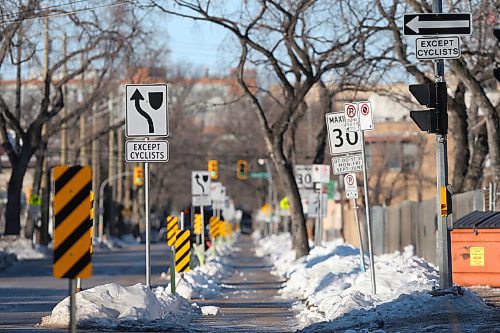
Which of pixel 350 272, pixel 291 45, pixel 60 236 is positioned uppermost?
pixel 291 45

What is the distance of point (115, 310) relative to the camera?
16734mm

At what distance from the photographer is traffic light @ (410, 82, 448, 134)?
679 inches

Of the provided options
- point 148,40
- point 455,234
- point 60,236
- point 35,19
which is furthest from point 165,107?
point 148,40

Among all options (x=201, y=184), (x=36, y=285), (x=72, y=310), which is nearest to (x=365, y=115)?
(x=72, y=310)

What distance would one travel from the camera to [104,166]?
99.7 metres

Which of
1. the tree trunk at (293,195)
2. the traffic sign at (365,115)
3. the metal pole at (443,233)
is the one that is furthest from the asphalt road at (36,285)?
the traffic sign at (365,115)

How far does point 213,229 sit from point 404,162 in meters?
30.6

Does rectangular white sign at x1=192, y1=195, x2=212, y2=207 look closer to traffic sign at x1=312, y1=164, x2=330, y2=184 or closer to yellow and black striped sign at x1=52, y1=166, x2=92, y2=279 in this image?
traffic sign at x1=312, y1=164, x2=330, y2=184

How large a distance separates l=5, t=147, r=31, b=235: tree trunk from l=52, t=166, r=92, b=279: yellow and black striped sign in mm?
37386

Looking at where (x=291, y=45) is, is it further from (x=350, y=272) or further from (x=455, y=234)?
(x=455, y=234)

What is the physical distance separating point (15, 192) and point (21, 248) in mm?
2487

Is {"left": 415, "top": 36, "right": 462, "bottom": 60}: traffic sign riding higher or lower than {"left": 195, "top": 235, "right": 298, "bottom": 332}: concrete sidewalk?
higher

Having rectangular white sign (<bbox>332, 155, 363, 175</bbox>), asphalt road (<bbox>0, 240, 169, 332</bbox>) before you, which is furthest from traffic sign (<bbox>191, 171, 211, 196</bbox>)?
rectangular white sign (<bbox>332, 155, 363, 175</bbox>)

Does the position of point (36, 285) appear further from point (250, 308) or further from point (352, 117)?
point (352, 117)
